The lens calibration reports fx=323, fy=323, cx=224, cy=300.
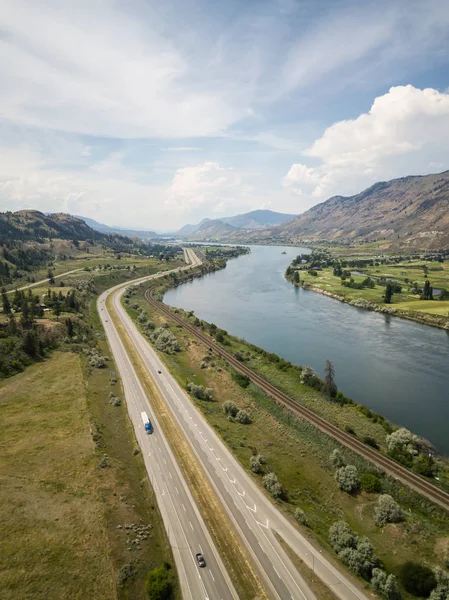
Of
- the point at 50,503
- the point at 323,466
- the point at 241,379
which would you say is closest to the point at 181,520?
the point at 50,503

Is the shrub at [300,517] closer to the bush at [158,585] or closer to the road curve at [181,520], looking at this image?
the road curve at [181,520]

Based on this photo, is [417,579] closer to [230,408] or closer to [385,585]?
[385,585]

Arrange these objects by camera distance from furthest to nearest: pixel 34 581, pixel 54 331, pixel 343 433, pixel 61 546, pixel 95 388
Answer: pixel 54 331 < pixel 95 388 < pixel 343 433 < pixel 61 546 < pixel 34 581

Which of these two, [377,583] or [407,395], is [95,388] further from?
[407,395]

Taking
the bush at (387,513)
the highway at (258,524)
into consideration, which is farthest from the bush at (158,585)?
the bush at (387,513)

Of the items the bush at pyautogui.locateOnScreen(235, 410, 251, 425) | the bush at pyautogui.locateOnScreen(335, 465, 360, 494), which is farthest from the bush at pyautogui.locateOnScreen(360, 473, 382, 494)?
the bush at pyautogui.locateOnScreen(235, 410, 251, 425)

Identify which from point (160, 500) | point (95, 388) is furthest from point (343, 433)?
point (95, 388)

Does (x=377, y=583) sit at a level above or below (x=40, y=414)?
below
